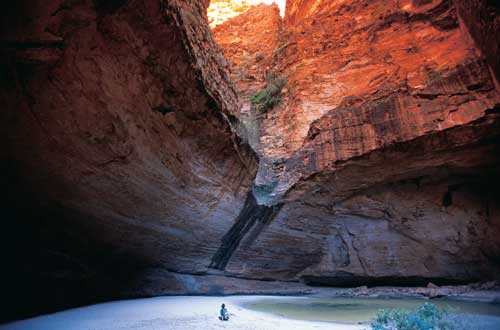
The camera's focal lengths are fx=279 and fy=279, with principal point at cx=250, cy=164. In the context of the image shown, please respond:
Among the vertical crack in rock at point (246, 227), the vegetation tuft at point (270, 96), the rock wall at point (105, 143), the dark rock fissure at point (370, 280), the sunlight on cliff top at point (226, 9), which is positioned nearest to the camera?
the rock wall at point (105, 143)

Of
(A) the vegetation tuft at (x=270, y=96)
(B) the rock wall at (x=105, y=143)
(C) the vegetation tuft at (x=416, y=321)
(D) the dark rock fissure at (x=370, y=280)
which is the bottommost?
(C) the vegetation tuft at (x=416, y=321)

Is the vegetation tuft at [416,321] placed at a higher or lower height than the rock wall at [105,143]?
lower

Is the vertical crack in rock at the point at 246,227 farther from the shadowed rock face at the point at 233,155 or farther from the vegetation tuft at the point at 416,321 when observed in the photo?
the vegetation tuft at the point at 416,321

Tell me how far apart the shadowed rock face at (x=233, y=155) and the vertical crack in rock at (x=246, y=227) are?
8 cm

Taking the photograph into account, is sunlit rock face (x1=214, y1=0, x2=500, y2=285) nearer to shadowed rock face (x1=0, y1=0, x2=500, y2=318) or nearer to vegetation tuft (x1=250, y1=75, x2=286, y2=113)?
shadowed rock face (x1=0, y1=0, x2=500, y2=318)

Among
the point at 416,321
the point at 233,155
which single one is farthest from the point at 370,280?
the point at 416,321

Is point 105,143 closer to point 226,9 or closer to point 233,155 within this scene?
point 233,155

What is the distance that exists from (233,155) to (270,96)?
7972 mm

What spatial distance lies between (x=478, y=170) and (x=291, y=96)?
8.31 metres

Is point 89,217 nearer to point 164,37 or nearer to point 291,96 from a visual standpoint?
point 164,37

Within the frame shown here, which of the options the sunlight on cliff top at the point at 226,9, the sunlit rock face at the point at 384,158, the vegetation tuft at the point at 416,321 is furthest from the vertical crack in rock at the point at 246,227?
the sunlight on cliff top at the point at 226,9

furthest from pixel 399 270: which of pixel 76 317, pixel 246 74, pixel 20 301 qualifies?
pixel 246 74

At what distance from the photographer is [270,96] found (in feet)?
50.3

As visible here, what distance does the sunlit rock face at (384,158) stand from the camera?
28.7ft
